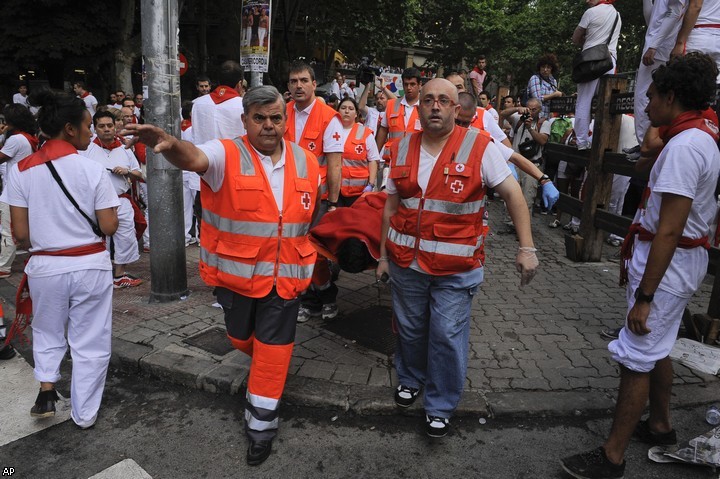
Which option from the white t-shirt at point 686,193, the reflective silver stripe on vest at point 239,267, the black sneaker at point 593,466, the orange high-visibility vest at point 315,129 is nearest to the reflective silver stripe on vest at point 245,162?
the reflective silver stripe on vest at point 239,267

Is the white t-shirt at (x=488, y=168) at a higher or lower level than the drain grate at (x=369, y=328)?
higher

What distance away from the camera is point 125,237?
597 centimetres

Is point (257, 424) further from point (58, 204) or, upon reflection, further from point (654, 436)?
point (654, 436)

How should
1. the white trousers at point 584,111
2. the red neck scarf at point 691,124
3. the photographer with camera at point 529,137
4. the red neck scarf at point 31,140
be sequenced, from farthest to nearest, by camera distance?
1. the photographer with camera at point 529,137
2. the white trousers at point 584,111
3. the red neck scarf at point 31,140
4. the red neck scarf at point 691,124

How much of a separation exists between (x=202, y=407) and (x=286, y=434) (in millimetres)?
727

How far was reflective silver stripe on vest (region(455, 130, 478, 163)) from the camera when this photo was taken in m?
3.11

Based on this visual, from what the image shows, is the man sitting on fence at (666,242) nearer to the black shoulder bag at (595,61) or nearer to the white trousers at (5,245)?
the black shoulder bag at (595,61)

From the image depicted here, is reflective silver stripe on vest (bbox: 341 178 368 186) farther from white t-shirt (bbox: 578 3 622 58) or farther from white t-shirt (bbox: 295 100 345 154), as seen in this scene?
white t-shirt (bbox: 578 3 622 58)

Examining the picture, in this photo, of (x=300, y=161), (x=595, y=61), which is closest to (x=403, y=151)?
(x=300, y=161)

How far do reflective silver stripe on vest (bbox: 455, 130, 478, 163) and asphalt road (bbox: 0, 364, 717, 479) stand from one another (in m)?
1.76

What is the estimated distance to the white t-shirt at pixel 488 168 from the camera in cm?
309

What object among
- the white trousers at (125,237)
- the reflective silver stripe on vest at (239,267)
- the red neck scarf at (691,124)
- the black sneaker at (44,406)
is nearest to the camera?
the red neck scarf at (691,124)

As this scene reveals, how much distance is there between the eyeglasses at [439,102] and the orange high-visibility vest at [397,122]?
116 inches

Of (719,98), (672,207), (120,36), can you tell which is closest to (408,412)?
(672,207)
